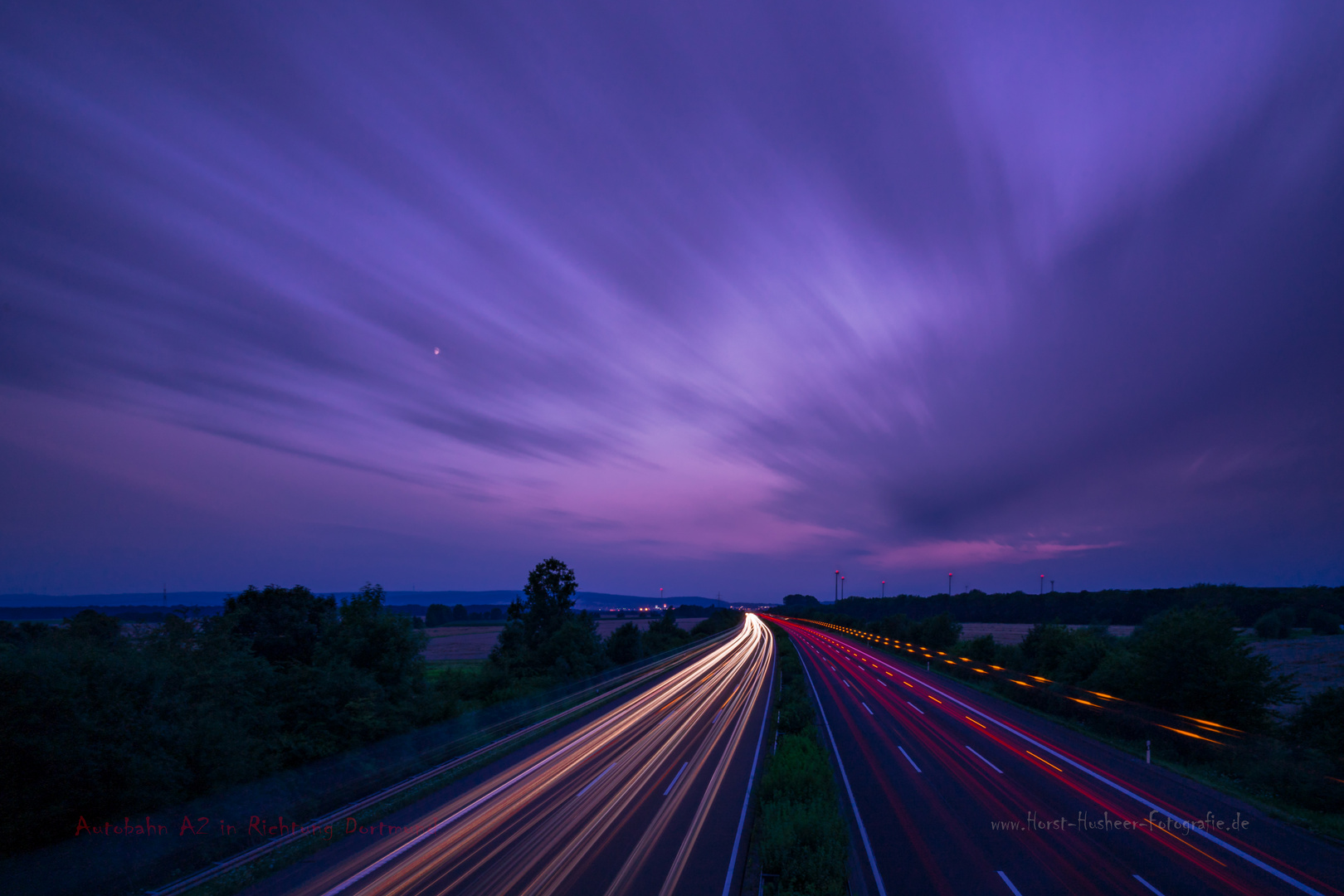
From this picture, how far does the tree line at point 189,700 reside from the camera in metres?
12.0

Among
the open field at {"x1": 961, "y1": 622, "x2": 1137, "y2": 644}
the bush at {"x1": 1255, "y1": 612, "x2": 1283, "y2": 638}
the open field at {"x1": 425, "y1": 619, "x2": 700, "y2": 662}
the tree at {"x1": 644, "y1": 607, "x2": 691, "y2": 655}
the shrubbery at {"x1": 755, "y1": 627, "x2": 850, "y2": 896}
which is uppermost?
the bush at {"x1": 1255, "y1": 612, "x2": 1283, "y2": 638}

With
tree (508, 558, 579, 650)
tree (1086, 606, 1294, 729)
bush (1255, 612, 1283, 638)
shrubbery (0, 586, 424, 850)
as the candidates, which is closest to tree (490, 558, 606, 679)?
tree (508, 558, 579, 650)

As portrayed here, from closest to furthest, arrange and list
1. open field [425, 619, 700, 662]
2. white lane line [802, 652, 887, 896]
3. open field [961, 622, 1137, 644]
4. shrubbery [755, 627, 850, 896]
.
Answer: shrubbery [755, 627, 850, 896]
white lane line [802, 652, 887, 896]
open field [425, 619, 700, 662]
open field [961, 622, 1137, 644]

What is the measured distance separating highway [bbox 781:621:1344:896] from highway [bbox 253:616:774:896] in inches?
135

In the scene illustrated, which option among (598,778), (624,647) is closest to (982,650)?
(624,647)

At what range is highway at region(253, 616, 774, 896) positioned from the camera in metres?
10.6

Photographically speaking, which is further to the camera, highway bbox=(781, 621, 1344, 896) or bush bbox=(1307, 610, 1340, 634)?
bush bbox=(1307, 610, 1340, 634)

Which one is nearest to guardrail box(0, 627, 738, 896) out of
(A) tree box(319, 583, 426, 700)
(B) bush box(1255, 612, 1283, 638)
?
(A) tree box(319, 583, 426, 700)

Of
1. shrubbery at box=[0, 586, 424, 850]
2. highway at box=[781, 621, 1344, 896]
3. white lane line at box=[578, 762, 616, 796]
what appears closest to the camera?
highway at box=[781, 621, 1344, 896]

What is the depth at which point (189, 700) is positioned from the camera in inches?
620

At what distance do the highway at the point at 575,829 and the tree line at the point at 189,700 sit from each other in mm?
5224

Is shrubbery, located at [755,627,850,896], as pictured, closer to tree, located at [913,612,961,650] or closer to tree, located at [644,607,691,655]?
tree, located at [644,607,691,655]

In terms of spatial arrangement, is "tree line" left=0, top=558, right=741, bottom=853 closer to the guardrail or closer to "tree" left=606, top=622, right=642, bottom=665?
the guardrail

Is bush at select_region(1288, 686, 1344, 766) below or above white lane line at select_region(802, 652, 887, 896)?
above
